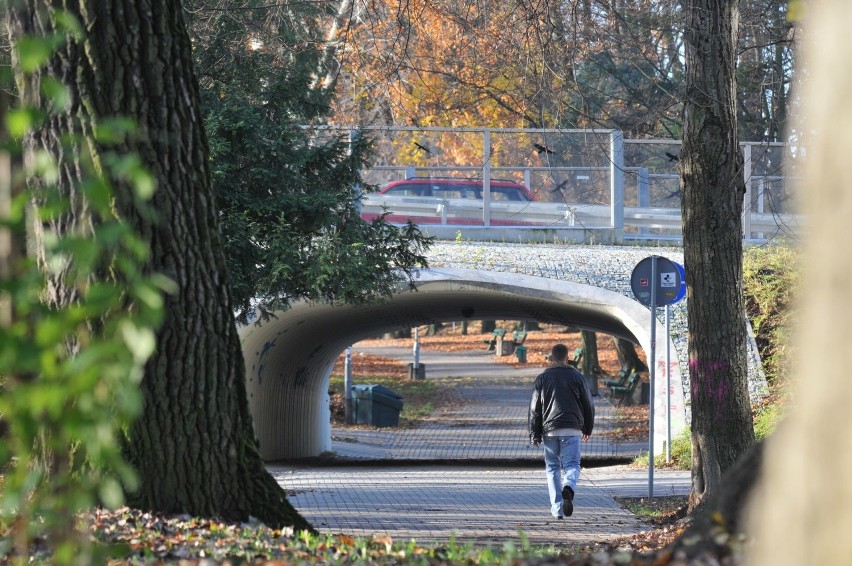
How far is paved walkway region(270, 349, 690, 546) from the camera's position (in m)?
10.7

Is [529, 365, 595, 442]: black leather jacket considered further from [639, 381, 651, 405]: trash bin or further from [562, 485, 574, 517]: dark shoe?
[639, 381, 651, 405]: trash bin

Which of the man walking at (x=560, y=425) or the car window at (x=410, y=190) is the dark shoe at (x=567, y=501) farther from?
the car window at (x=410, y=190)

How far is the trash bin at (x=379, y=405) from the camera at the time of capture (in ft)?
88.5

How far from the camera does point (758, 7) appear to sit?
19641 mm

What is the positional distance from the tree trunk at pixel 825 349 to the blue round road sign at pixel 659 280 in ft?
37.6

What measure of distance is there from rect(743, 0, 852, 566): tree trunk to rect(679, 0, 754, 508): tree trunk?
25.1ft

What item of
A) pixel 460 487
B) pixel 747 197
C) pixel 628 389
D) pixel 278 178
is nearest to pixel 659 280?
pixel 460 487

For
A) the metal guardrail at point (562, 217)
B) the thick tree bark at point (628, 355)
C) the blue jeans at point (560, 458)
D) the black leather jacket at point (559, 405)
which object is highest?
the metal guardrail at point (562, 217)

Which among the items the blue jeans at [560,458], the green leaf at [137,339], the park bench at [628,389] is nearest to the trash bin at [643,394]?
the park bench at [628,389]

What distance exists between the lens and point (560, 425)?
11.4 m

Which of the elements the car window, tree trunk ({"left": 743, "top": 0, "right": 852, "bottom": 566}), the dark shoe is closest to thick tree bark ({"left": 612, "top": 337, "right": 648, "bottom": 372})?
the car window

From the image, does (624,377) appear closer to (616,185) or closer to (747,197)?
(747,197)

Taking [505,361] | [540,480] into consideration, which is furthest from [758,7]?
[505,361]

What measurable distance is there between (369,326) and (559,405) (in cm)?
1188
